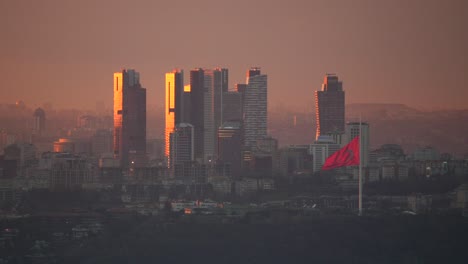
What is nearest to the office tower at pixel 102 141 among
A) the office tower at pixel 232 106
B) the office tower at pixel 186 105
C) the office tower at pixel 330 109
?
the office tower at pixel 186 105

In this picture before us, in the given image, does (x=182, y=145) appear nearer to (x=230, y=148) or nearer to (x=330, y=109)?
(x=230, y=148)

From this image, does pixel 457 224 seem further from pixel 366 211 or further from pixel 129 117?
pixel 129 117

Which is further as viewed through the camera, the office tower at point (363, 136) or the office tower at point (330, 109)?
the office tower at point (330, 109)

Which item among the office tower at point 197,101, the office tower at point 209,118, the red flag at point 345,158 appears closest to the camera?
the red flag at point 345,158

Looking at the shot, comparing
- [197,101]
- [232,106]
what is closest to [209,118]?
[197,101]

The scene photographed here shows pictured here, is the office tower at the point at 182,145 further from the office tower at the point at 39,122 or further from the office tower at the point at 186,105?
the office tower at the point at 39,122
